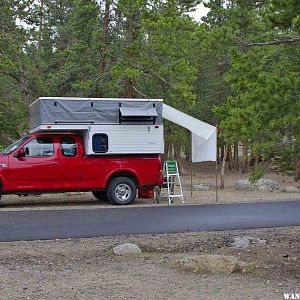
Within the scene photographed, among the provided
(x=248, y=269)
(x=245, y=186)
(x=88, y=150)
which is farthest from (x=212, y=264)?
(x=245, y=186)

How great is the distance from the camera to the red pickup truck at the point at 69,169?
1542 centimetres

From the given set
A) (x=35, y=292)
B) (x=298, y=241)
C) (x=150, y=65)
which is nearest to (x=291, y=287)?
(x=35, y=292)

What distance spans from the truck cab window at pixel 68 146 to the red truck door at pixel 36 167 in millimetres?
204

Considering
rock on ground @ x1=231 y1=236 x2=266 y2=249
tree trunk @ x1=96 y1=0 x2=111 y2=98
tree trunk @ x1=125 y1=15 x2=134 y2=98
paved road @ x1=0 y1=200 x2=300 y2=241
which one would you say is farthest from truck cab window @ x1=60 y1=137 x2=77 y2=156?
rock on ground @ x1=231 y1=236 x2=266 y2=249

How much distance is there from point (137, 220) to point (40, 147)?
14.9 ft

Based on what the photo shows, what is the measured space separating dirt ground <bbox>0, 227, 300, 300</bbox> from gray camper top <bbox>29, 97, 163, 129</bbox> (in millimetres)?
6383

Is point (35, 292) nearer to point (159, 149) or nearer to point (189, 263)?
point (189, 263)

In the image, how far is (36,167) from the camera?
15516mm

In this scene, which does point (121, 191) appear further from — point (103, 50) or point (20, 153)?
point (103, 50)

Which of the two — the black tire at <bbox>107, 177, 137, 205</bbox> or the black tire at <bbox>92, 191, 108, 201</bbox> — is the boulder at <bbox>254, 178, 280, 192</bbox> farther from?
the black tire at <bbox>107, 177, 137, 205</bbox>

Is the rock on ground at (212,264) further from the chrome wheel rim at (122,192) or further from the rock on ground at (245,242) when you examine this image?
the chrome wheel rim at (122,192)

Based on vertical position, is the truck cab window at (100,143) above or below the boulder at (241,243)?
above

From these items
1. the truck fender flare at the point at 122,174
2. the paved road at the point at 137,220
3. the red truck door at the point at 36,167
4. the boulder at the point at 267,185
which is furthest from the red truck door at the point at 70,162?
the boulder at the point at 267,185

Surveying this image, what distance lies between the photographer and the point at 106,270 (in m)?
7.30
